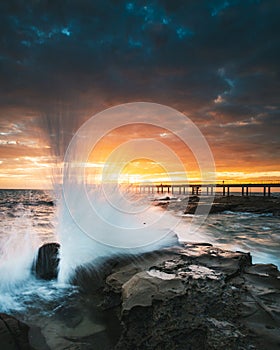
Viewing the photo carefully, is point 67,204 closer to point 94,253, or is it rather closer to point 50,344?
point 94,253

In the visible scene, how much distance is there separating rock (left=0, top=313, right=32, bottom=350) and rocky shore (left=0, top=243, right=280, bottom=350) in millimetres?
13

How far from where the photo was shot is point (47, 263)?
5.60 metres

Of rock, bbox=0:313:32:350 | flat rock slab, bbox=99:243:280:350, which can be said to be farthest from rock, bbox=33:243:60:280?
rock, bbox=0:313:32:350

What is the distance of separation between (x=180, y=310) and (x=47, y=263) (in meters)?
3.82

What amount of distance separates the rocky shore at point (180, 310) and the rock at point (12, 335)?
0.01 meters

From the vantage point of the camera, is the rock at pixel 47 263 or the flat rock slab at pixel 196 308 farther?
the rock at pixel 47 263

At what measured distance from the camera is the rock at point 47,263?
18.1 feet

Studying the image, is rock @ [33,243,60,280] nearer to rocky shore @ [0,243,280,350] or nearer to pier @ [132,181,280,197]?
rocky shore @ [0,243,280,350]

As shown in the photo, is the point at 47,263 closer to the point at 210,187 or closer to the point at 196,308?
the point at 196,308

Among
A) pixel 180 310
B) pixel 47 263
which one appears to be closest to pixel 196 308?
pixel 180 310

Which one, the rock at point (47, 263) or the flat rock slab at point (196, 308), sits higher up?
the flat rock slab at point (196, 308)

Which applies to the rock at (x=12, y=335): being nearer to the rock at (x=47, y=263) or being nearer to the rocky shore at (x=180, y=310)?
the rocky shore at (x=180, y=310)

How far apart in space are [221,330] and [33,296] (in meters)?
3.72

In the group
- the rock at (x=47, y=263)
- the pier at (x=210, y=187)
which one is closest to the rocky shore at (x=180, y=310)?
the rock at (x=47, y=263)
